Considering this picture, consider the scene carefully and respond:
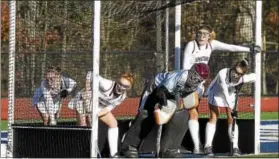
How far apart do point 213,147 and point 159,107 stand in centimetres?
269

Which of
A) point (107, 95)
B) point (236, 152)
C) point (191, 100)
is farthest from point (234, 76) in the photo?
→ point (107, 95)

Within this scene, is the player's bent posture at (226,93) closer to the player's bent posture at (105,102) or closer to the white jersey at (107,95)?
the player's bent posture at (105,102)

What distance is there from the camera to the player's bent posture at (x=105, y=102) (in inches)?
591

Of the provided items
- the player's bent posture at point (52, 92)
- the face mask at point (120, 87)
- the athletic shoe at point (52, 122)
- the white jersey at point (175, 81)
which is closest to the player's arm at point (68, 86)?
the player's bent posture at point (52, 92)

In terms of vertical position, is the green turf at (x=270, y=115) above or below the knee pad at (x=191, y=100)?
below

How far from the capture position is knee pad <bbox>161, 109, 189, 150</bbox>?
1527 centimetres

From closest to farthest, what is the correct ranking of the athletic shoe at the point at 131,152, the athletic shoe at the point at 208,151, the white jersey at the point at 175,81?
the white jersey at the point at 175,81 < the athletic shoe at the point at 131,152 < the athletic shoe at the point at 208,151

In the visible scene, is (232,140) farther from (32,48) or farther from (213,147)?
(32,48)

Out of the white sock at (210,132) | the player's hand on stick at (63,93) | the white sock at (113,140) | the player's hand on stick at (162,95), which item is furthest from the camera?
the white sock at (210,132)

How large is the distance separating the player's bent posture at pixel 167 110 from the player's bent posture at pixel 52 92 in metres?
1.07

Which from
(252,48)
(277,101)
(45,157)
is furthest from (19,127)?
(277,101)

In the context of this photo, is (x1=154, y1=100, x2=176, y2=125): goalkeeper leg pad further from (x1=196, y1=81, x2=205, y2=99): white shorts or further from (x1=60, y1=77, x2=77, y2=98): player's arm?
(x1=60, y1=77, x2=77, y2=98): player's arm

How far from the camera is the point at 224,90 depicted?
16219 mm

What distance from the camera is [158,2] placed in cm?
1717
